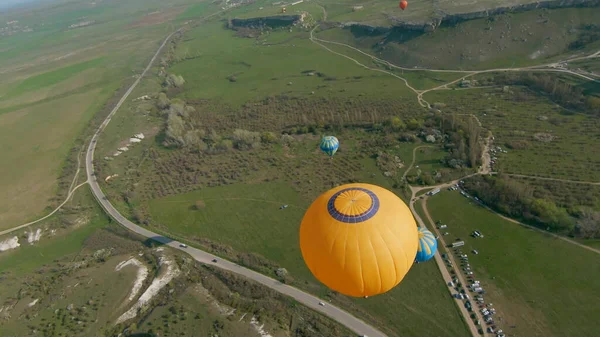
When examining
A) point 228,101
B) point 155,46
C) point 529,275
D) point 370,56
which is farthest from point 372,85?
point 155,46

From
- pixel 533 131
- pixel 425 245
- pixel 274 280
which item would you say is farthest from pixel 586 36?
pixel 274 280

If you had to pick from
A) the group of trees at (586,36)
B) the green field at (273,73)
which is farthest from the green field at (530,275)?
the group of trees at (586,36)

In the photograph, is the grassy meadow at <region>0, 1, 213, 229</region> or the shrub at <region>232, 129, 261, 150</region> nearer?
the grassy meadow at <region>0, 1, 213, 229</region>

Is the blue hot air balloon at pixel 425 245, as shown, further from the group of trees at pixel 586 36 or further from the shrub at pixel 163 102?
the group of trees at pixel 586 36

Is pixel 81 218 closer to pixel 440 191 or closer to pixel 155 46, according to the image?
pixel 440 191

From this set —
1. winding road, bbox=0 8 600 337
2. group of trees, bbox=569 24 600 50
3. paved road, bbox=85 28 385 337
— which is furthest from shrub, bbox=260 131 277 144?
group of trees, bbox=569 24 600 50

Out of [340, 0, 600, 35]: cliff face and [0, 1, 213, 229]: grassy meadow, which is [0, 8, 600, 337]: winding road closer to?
[0, 1, 213, 229]: grassy meadow
